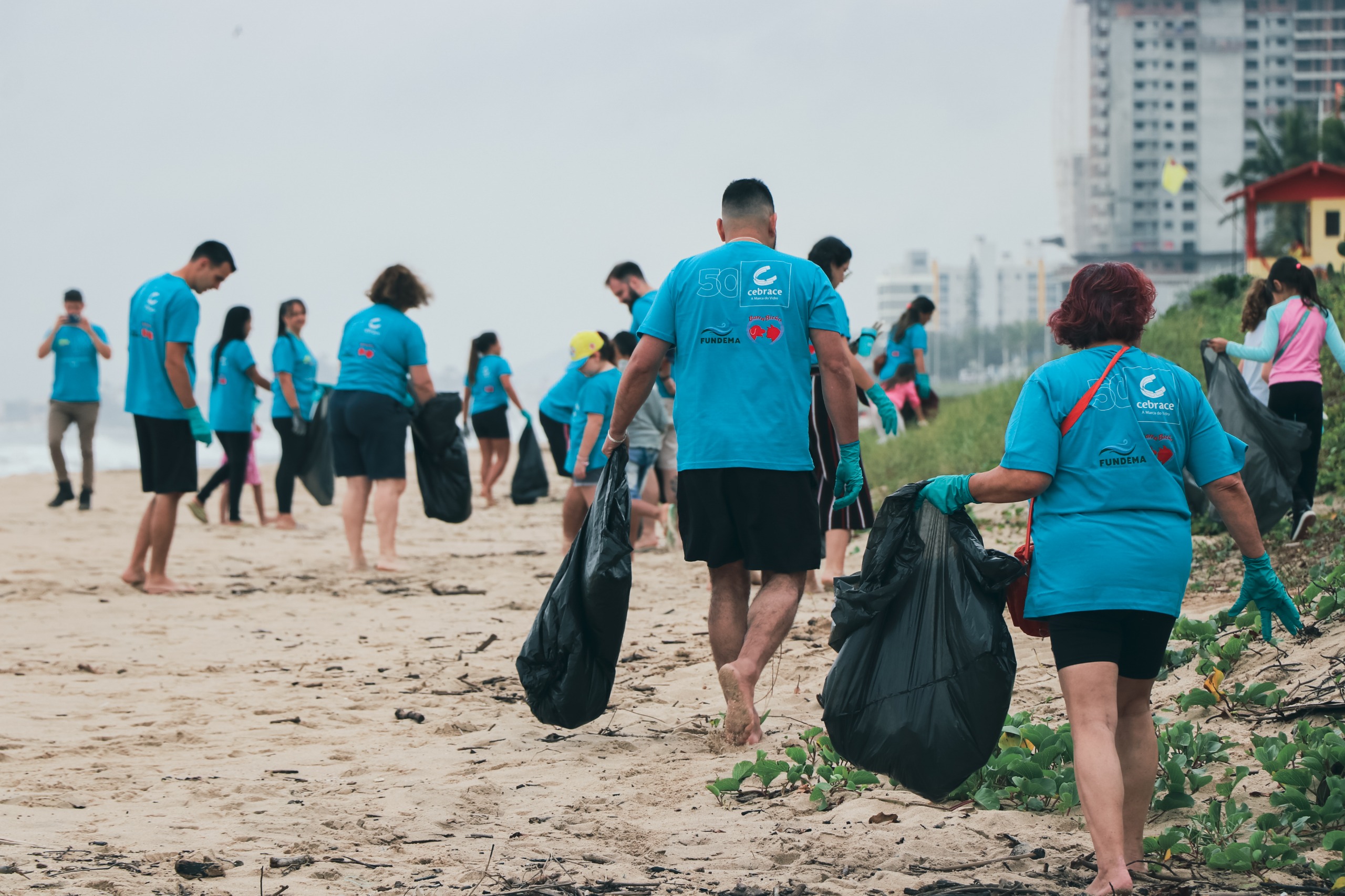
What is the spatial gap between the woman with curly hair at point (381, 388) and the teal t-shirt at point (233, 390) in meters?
2.63

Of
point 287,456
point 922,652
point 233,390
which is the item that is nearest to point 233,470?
point 287,456

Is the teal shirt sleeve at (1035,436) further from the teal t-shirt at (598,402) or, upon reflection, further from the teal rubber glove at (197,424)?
the teal rubber glove at (197,424)

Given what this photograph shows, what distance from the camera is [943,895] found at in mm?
2596

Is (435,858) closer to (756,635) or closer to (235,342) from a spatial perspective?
A: (756,635)

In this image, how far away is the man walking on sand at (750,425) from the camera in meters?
3.85

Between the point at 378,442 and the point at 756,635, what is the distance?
430cm

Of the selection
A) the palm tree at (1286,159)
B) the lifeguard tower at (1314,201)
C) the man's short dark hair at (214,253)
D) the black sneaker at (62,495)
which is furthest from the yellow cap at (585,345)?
the palm tree at (1286,159)

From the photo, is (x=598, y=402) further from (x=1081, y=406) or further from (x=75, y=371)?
(x=75, y=371)

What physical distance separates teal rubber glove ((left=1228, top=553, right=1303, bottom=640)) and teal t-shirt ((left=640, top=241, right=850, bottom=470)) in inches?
56.8

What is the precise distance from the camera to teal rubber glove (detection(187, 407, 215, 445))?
686 cm

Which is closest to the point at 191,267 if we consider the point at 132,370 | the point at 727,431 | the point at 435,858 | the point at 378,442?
the point at 132,370

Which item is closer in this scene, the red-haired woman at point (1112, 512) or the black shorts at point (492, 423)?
the red-haired woman at point (1112, 512)

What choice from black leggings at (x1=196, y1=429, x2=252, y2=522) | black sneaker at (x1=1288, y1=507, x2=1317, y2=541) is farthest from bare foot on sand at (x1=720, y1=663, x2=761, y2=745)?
black leggings at (x1=196, y1=429, x2=252, y2=522)

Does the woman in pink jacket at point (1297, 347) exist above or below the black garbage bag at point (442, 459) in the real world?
above
